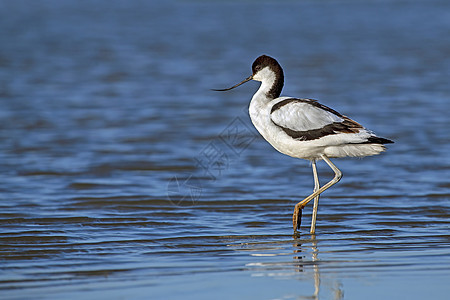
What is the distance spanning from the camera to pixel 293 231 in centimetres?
734

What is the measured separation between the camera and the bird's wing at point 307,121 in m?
7.05

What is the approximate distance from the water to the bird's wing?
88cm

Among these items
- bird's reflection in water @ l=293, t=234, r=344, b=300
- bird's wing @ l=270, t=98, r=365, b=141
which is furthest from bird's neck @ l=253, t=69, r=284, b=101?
bird's reflection in water @ l=293, t=234, r=344, b=300

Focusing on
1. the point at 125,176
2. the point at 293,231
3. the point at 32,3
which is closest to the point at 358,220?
the point at 293,231

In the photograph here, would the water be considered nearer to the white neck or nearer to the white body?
the white body

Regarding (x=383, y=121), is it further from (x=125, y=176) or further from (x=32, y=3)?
(x=32, y=3)

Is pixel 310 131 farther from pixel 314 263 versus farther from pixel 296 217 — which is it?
pixel 314 263

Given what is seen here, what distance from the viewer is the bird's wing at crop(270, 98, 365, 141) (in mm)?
7051

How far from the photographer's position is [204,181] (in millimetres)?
9828

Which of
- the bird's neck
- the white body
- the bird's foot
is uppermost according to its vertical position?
the bird's neck

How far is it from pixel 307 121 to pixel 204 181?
293cm

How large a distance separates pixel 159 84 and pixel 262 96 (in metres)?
10.7

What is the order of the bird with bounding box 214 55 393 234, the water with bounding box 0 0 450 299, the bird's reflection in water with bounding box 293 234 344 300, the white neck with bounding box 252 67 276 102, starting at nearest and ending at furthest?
the bird's reflection in water with bounding box 293 234 344 300
the water with bounding box 0 0 450 299
the bird with bounding box 214 55 393 234
the white neck with bounding box 252 67 276 102

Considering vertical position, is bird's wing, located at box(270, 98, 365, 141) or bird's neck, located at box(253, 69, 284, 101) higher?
bird's neck, located at box(253, 69, 284, 101)
